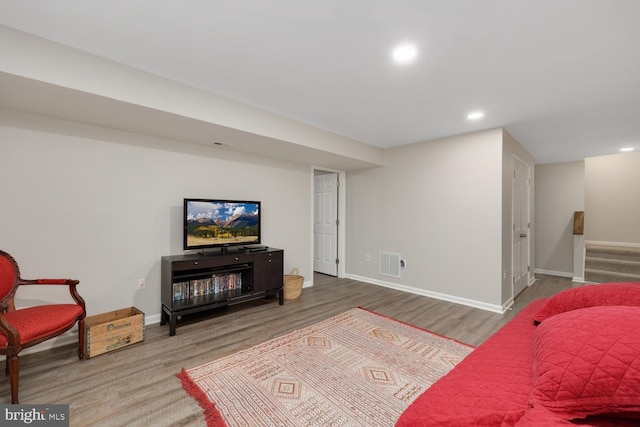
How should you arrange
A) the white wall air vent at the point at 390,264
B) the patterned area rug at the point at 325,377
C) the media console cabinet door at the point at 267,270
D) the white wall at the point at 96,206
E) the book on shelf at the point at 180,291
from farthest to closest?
1. the white wall air vent at the point at 390,264
2. the media console cabinet door at the point at 267,270
3. the book on shelf at the point at 180,291
4. the white wall at the point at 96,206
5. the patterned area rug at the point at 325,377

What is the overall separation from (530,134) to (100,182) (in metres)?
5.20

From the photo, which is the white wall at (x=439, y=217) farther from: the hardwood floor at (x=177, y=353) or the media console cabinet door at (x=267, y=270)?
the media console cabinet door at (x=267, y=270)

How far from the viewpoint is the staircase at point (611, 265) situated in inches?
183

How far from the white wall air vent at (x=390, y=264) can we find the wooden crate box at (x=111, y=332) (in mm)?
3493

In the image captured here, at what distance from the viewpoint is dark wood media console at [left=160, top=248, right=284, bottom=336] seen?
2916mm

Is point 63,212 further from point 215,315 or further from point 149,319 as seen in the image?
point 215,315

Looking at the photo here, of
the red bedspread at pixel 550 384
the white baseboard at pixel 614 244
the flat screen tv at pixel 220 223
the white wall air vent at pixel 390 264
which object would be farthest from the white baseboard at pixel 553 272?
the red bedspread at pixel 550 384

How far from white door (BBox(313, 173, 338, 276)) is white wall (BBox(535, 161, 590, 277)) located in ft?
13.9

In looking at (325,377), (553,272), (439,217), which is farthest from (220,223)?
(553,272)

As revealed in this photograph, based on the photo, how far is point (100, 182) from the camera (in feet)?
9.18

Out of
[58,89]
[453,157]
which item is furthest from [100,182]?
[453,157]

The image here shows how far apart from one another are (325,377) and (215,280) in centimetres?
187

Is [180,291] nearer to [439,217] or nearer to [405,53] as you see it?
[405,53]

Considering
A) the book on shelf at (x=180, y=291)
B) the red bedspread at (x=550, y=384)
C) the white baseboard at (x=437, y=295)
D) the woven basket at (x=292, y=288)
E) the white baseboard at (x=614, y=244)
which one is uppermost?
the red bedspread at (x=550, y=384)
